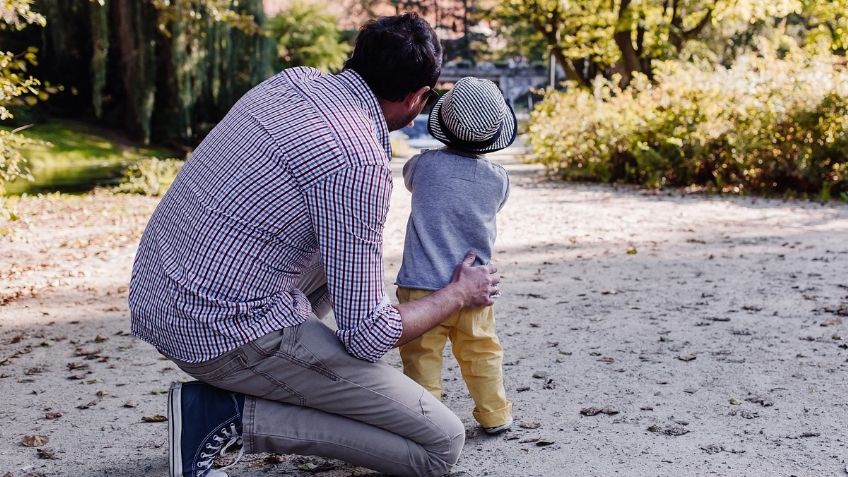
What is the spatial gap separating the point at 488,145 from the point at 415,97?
22.9 inches

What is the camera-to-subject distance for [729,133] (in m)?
11.8

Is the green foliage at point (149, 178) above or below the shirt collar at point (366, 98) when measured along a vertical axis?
below

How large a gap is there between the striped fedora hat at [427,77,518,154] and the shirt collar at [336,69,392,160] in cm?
53

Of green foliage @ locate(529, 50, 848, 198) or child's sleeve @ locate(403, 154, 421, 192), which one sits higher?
child's sleeve @ locate(403, 154, 421, 192)

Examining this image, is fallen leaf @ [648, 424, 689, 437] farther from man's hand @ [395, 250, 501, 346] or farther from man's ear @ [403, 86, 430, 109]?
man's ear @ [403, 86, 430, 109]

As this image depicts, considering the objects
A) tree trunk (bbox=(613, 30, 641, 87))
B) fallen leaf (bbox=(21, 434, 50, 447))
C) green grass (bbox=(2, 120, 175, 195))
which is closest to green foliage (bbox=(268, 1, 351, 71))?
green grass (bbox=(2, 120, 175, 195))

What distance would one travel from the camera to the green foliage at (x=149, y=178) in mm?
13413

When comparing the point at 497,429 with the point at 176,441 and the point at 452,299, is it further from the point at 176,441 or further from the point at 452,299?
the point at 176,441

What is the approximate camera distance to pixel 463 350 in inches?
132

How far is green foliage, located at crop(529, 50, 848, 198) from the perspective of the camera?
11.0m

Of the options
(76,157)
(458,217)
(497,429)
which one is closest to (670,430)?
(497,429)

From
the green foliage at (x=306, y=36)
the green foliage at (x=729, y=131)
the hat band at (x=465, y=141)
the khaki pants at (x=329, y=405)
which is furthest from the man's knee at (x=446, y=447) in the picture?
the green foliage at (x=306, y=36)

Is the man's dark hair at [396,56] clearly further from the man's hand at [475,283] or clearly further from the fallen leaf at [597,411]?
the fallen leaf at [597,411]

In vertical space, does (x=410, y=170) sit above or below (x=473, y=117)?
below
